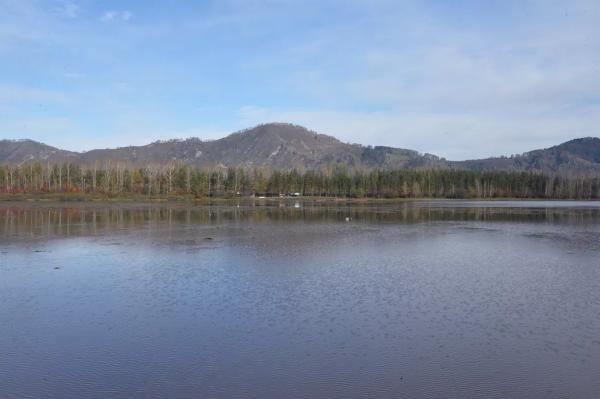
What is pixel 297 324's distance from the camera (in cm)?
1170

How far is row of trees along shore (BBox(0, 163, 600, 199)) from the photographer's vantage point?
109125 millimetres

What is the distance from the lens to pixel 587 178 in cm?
14300

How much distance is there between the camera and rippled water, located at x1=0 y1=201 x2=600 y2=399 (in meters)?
8.42

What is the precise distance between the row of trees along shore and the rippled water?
89.4 m

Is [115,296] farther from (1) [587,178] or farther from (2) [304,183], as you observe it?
(1) [587,178]

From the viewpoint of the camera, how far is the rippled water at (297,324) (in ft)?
27.6

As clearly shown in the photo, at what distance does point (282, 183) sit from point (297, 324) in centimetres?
10998

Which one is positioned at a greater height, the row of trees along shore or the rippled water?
the row of trees along shore

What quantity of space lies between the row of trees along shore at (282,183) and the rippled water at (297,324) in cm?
8936

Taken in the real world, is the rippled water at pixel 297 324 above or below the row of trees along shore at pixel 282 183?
below

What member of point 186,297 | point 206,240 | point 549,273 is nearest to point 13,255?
point 206,240

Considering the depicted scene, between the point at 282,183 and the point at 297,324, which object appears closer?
the point at 297,324

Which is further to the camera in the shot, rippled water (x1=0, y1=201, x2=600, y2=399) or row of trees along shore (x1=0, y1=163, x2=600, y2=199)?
row of trees along shore (x1=0, y1=163, x2=600, y2=199)

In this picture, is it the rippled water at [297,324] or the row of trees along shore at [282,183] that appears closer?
the rippled water at [297,324]
